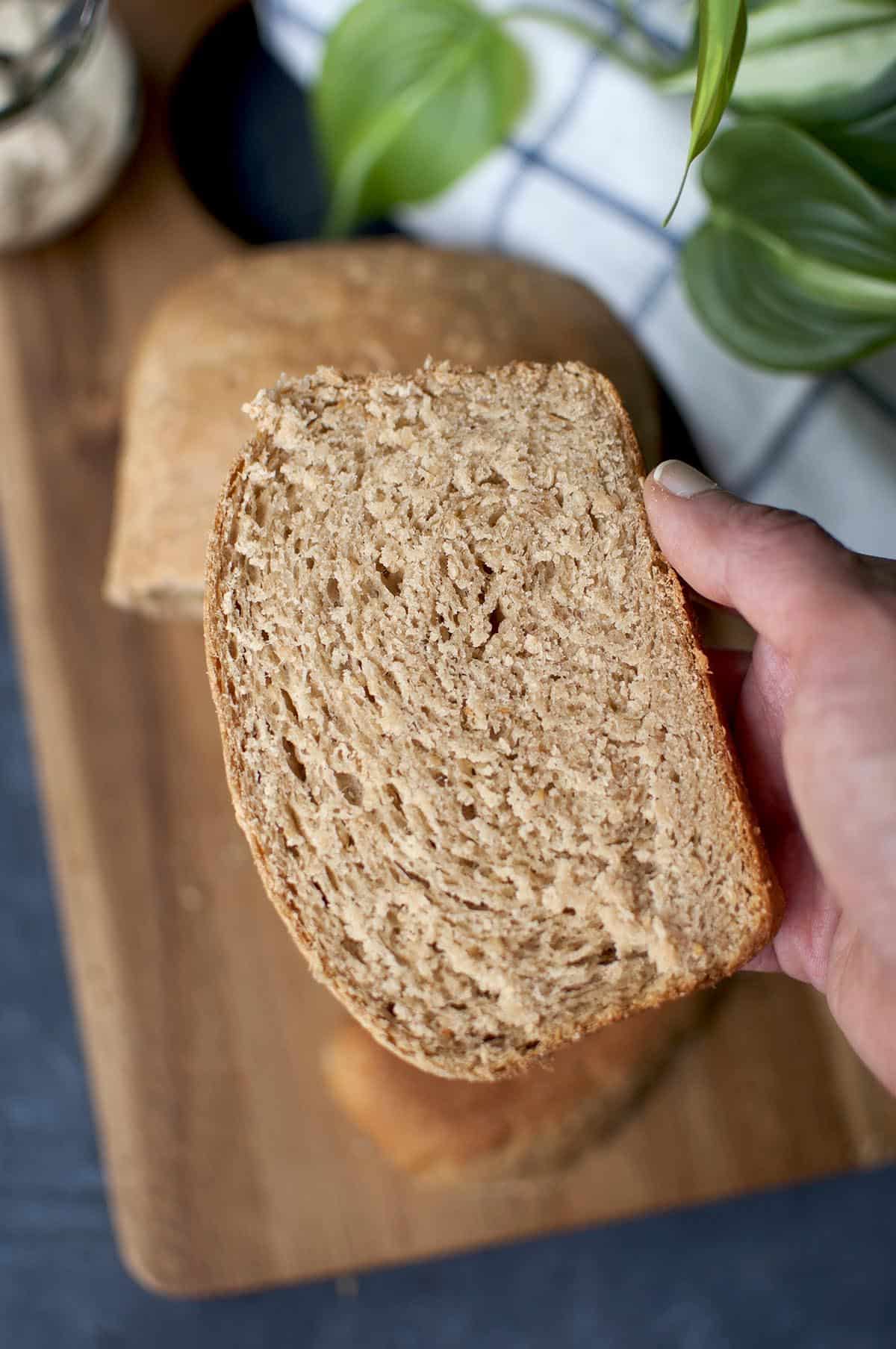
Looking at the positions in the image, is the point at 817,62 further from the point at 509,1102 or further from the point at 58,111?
the point at 509,1102

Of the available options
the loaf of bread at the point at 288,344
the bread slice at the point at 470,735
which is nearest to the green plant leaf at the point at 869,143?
the loaf of bread at the point at 288,344

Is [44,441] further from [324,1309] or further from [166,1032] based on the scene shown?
[324,1309]

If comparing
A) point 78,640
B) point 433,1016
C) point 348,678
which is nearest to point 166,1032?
point 78,640

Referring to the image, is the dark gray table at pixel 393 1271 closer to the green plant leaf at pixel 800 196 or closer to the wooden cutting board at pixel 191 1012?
the wooden cutting board at pixel 191 1012

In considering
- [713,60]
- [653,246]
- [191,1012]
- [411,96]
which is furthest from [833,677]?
[191,1012]

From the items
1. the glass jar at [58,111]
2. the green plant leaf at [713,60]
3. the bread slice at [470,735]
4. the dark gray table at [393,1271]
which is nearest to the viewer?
the green plant leaf at [713,60]

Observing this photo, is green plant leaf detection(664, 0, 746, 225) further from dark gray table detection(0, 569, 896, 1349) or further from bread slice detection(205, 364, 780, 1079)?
dark gray table detection(0, 569, 896, 1349)
